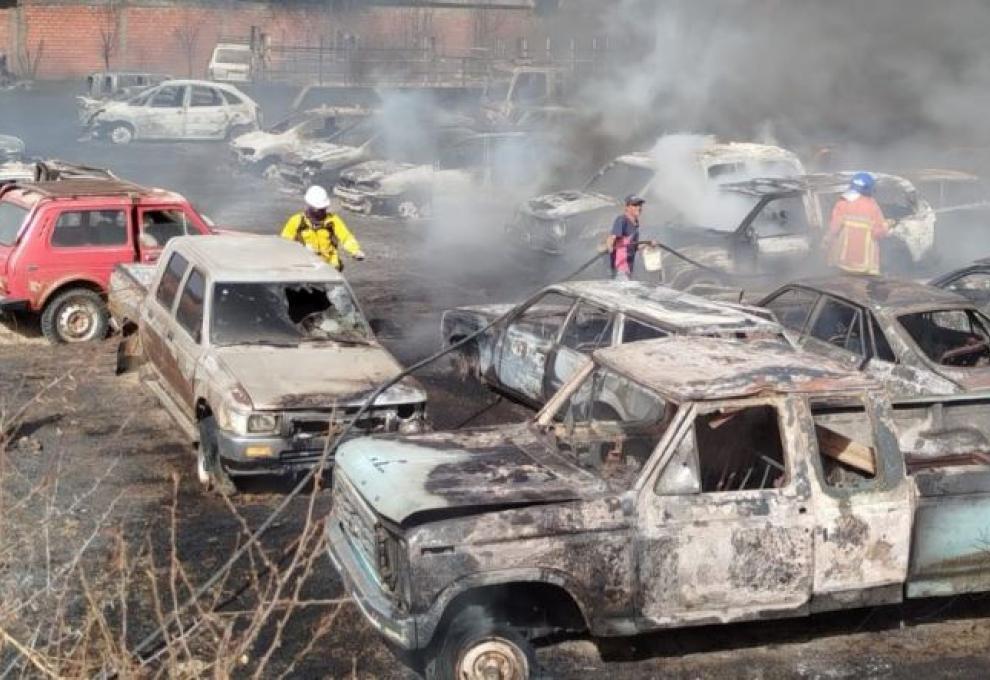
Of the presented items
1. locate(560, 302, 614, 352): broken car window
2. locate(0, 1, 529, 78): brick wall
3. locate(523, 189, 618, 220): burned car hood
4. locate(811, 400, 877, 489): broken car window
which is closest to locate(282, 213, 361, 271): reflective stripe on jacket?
locate(560, 302, 614, 352): broken car window

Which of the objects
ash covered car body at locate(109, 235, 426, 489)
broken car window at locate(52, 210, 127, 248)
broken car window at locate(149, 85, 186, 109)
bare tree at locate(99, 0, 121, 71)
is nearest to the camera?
ash covered car body at locate(109, 235, 426, 489)

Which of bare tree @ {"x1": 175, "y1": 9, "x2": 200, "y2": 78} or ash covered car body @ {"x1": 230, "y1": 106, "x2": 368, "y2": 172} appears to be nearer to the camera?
ash covered car body @ {"x1": 230, "y1": 106, "x2": 368, "y2": 172}

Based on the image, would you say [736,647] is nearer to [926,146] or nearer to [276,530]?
[276,530]

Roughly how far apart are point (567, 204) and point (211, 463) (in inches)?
378

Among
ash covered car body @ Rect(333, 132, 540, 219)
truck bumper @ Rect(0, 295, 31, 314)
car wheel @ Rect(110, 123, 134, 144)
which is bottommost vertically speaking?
car wheel @ Rect(110, 123, 134, 144)

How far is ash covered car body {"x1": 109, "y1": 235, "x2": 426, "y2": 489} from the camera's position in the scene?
8070 millimetres

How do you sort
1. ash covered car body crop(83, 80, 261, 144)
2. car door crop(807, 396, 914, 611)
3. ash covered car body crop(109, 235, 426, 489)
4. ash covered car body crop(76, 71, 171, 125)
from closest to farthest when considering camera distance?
car door crop(807, 396, 914, 611) → ash covered car body crop(109, 235, 426, 489) → ash covered car body crop(83, 80, 261, 144) → ash covered car body crop(76, 71, 171, 125)

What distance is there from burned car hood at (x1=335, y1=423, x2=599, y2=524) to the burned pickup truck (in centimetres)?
1

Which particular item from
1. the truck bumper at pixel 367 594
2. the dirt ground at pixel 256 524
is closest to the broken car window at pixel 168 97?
the dirt ground at pixel 256 524

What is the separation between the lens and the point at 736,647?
6.50 meters

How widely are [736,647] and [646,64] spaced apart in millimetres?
23922

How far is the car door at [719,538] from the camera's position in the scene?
19.2 feet

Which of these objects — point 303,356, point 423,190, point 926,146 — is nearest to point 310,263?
point 303,356

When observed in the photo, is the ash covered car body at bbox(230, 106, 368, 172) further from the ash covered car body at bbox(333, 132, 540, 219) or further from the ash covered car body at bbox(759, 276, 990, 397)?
the ash covered car body at bbox(759, 276, 990, 397)
